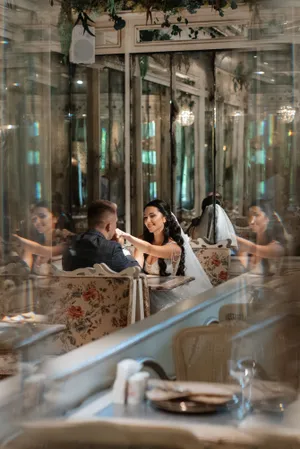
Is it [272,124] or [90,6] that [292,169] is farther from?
[90,6]

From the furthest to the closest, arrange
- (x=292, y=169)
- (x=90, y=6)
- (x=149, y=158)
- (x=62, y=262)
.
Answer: (x=149, y=158)
(x=62, y=262)
(x=90, y=6)
(x=292, y=169)

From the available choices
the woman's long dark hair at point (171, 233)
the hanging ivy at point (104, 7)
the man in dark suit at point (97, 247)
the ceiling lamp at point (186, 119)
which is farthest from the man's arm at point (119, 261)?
the ceiling lamp at point (186, 119)

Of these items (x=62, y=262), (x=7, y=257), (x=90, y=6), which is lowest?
(x=62, y=262)

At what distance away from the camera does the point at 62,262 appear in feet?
3.96

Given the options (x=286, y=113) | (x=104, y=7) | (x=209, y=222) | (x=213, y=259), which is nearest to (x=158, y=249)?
(x=213, y=259)

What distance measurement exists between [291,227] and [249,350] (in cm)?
7

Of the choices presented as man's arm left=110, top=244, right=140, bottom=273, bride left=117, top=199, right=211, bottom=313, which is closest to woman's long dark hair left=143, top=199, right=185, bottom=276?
bride left=117, top=199, right=211, bottom=313

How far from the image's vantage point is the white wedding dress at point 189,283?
1414 mm

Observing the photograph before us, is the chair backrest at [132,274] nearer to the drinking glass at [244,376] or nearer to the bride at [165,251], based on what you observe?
the bride at [165,251]

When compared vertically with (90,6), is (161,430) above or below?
below

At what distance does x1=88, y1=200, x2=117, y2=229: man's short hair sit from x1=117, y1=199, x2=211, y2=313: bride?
0.29 m

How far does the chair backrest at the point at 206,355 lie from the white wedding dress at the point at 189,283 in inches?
36.1

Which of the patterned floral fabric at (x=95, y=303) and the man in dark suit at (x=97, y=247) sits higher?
the man in dark suit at (x=97, y=247)

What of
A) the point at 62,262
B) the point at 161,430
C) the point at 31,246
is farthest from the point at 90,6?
the point at 62,262
